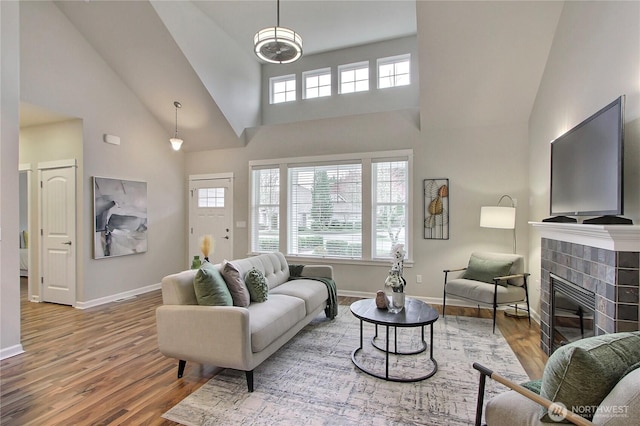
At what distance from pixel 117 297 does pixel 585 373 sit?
575 centimetres

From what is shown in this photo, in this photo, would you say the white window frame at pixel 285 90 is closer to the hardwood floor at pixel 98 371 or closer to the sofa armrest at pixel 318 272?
the sofa armrest at pixel 318 272

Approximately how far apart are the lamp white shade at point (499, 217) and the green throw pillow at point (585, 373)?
9.98 feet

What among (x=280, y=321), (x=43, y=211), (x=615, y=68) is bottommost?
(x=280, y=321)

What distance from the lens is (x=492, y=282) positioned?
402 cm

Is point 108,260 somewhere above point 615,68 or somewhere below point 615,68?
below

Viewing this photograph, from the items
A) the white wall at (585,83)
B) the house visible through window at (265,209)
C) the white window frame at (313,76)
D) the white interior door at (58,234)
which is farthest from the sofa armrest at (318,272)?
the white window frame at (313,76)

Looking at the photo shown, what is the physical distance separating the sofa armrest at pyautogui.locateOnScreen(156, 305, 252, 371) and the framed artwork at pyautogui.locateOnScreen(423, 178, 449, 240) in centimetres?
333

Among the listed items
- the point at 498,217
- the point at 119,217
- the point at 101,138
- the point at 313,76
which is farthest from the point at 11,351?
the point at 313,76

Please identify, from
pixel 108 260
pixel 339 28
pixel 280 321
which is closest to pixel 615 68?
pixel 280 321

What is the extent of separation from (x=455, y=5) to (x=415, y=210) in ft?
8.59

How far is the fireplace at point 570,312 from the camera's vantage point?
246 cm

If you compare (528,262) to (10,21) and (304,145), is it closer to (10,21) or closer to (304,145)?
(304,145)

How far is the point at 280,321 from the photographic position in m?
2.77

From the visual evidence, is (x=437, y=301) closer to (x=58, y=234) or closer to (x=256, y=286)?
(x=256, y=286)
